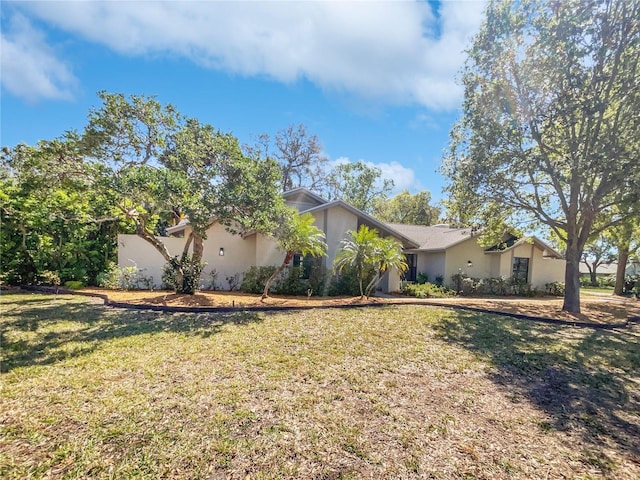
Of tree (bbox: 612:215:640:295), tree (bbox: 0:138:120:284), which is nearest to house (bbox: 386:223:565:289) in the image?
tree (bbox: 612:215:640:295)

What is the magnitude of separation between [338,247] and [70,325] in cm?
1120

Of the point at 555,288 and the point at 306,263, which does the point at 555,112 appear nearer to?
the point at 306,263

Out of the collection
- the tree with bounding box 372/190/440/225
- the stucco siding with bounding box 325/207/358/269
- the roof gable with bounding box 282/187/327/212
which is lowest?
the stucco siding with bounding box 325/207/358/269

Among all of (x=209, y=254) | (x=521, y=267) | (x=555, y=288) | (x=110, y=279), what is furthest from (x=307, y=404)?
(x=555, y=288)

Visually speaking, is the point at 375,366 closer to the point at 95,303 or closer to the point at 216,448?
the point at 216,448

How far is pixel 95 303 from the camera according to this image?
1085 centimetres

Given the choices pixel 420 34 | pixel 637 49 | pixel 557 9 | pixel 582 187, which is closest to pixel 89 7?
pixel 420 34

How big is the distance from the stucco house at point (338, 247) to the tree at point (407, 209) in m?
16.2

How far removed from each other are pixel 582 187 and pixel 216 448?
1482cm

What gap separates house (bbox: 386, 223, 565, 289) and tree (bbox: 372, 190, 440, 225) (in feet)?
58.5

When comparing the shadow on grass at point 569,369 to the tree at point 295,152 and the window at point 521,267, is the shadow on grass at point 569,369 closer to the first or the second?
the window at point 521,267

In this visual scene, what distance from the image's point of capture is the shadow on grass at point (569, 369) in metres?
4.26

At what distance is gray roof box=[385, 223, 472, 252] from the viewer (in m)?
19.8

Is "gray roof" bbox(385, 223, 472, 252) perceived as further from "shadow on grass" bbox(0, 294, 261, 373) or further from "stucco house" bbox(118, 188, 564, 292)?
"shadow on grass" bbox(0, 294, 261, 373)
